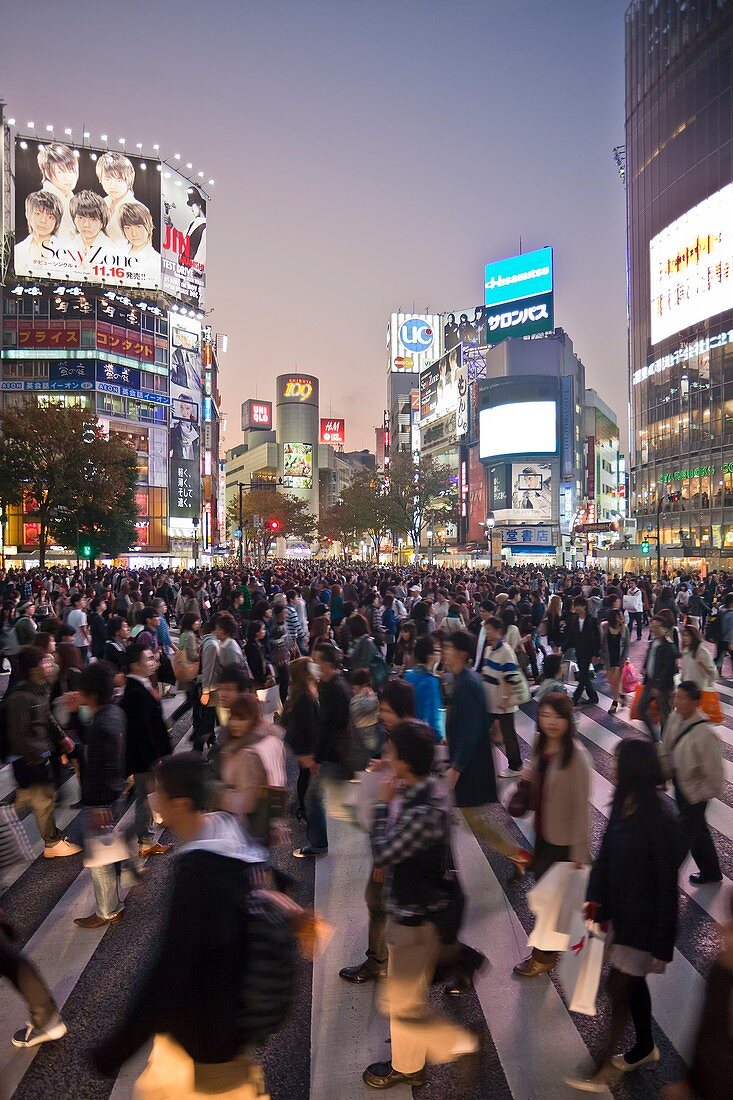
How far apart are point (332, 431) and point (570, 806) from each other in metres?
188

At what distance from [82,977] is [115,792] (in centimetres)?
107

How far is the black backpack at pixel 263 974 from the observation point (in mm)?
2219

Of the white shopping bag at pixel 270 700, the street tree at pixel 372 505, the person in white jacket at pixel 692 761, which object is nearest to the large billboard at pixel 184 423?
the street tree at pixel 372 505

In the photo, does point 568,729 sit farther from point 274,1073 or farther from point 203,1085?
point 203,1085

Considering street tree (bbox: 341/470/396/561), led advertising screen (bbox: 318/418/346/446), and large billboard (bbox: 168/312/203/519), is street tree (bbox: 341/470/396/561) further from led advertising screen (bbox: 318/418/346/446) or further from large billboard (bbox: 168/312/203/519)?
led advertising screen (bbox: 318/418/346/446)

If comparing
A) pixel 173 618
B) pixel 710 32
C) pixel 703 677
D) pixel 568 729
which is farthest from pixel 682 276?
pixel 568 729

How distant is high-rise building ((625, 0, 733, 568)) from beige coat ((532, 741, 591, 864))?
43.3 meters

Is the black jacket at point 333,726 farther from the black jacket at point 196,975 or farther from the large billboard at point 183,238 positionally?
the large billboard at point 183,238

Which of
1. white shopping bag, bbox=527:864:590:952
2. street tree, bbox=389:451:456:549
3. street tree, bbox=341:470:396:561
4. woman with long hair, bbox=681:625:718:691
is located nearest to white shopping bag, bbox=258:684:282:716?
woman with long hair, bbox=681:625:718:691

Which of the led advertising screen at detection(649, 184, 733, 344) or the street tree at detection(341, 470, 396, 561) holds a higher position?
the led advertising screen at detection(649, 184, 733, 344)

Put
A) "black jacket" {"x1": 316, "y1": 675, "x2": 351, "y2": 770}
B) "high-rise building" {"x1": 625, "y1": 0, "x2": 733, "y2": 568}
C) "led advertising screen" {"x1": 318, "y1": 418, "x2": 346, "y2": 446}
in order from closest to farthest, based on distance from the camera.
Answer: "black jacket" {"x1": 316, "y1": 675, "x2": 351, "y2": 770}
"high-rise building" {"x1": 625, "y1": 0, "x2": 733, "y2": 568}
"led advertising screen" {"x1": 318, "y1": 418, "x2": 346, "y2": 446}

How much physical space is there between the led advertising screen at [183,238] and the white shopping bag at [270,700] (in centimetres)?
7284

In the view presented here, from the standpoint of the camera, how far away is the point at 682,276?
58.6 meters

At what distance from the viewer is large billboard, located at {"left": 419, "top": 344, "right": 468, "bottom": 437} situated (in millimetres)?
100000
